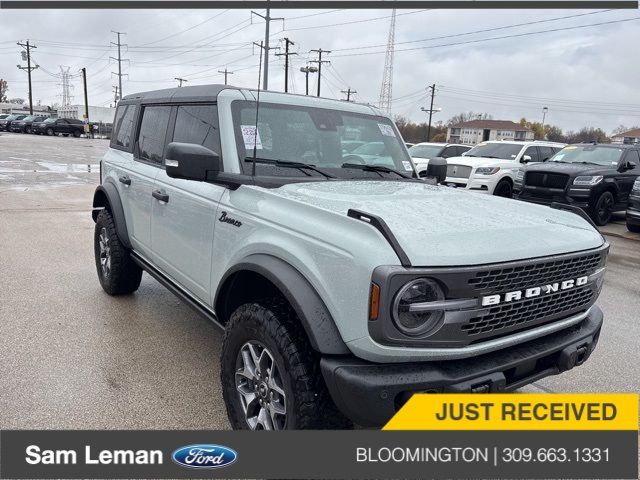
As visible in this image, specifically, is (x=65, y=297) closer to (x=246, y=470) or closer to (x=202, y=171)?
(x=202, y=171)

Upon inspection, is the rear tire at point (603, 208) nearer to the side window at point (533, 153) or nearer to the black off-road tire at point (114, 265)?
the side window at point (533, 153)

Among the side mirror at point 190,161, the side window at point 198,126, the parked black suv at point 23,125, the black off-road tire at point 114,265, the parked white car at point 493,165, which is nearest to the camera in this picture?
the side mirror at point 190,161

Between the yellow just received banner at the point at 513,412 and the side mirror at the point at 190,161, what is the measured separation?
5.18 feet

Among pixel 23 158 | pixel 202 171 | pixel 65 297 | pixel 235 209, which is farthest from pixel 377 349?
pixel 23 158

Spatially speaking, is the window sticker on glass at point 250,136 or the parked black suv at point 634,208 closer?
the window sticker on glass at point 250,136

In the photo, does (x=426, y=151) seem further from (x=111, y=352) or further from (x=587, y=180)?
(x=111, y=352)

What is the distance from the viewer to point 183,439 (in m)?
2.57

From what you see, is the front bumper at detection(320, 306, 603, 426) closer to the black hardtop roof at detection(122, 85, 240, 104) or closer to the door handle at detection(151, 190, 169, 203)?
the door handle at detection(151, 190, 169, 203)

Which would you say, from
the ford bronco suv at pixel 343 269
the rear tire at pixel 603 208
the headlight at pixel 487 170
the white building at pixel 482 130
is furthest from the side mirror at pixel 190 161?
the white building at pixel 482 130

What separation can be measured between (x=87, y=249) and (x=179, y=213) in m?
3.97

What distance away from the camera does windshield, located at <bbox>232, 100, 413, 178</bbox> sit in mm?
3090

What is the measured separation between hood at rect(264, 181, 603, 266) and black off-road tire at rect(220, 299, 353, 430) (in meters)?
0.56

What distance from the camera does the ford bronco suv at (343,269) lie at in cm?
196

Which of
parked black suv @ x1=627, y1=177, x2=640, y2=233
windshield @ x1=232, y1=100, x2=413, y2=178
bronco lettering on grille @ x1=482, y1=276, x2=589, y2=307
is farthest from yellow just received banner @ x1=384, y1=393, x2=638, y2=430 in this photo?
parked black suv @ x1=627, y1=177, x2=640, y2=233
